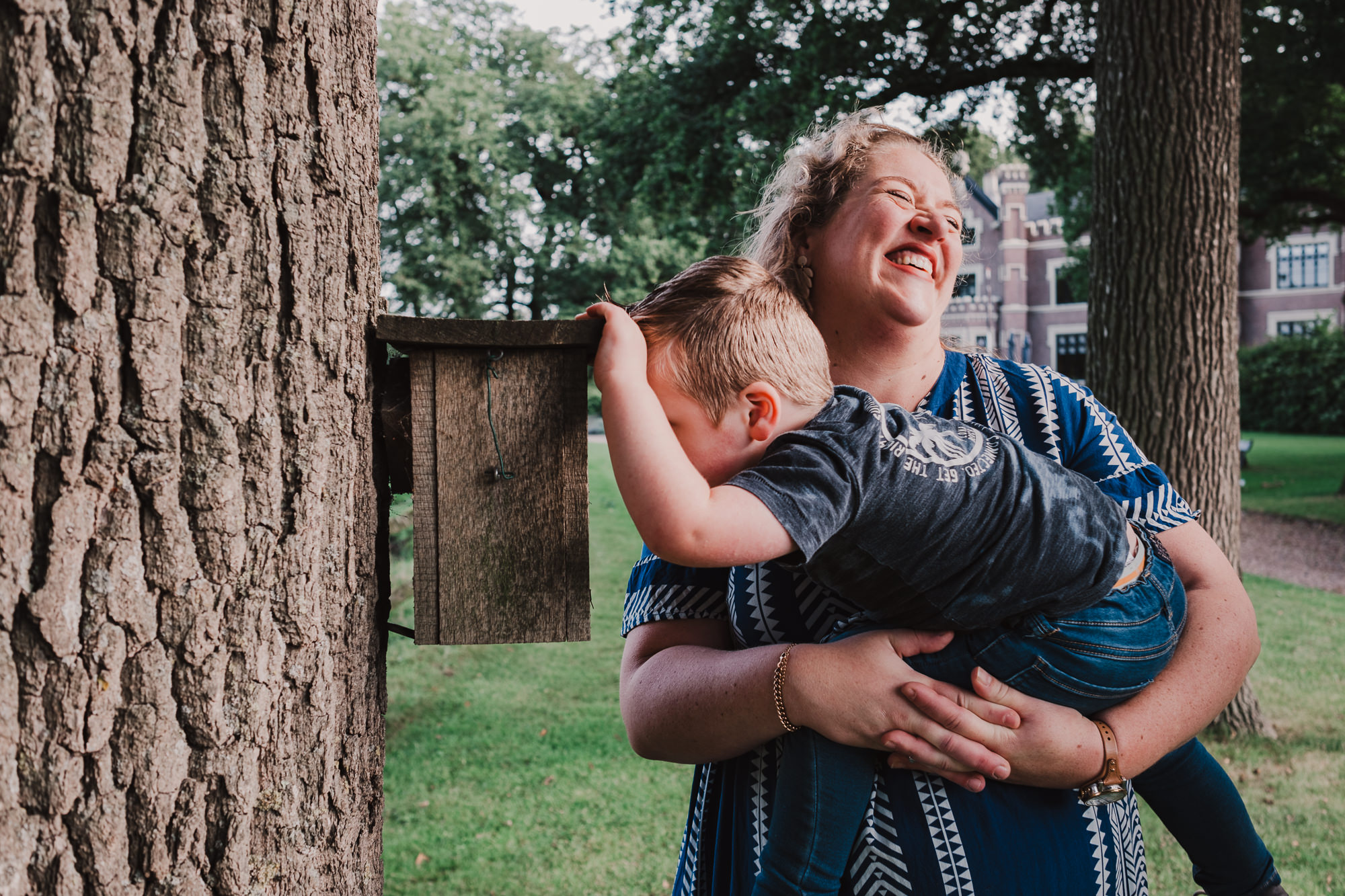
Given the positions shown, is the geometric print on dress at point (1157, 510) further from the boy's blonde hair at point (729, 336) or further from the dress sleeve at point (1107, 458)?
the boy's blonde hair at point (729, 336)

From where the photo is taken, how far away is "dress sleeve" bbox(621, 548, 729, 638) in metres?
1.80

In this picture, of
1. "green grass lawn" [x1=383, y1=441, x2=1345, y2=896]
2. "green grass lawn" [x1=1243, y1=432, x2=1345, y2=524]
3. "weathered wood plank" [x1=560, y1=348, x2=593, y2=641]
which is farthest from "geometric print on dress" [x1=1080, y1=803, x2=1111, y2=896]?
"green grass lawn" [x1=1243, y1=432, x2=1345, y2=524]

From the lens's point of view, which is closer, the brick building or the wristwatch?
the wristwatch

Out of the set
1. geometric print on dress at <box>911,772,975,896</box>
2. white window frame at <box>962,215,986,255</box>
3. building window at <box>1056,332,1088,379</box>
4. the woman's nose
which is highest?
building window at <box>1056,332,1088,379</box>

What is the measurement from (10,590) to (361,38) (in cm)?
77

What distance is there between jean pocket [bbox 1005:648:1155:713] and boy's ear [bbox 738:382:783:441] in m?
0.58

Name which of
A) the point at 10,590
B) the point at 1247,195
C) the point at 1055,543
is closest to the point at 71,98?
the point at 10,590

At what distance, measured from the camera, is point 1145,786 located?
6.41 ft

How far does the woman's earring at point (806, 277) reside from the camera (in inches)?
76.0

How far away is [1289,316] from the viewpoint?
115 feet

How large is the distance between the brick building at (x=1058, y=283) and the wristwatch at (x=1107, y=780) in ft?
112

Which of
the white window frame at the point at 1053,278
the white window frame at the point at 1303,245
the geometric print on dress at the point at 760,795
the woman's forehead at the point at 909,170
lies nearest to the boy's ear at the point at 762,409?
the geometric print on dress at the point at 760,795

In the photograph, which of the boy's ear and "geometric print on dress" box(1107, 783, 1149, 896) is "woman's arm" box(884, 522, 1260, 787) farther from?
the boy's ear

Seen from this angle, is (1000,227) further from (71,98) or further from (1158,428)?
(71,98)
